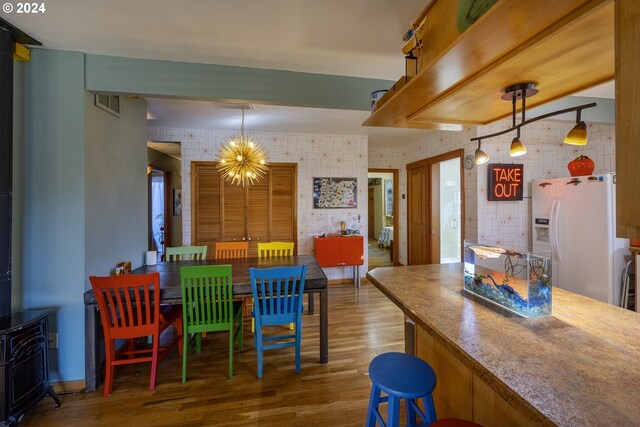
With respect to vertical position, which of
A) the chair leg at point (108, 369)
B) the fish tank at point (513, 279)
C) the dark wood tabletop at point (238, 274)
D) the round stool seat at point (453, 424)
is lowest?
the chair leg at point (108, 369)

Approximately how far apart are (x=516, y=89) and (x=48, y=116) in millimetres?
3103

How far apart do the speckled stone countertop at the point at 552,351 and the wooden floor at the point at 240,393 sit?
3.56 ft

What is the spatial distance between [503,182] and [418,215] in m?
1.78

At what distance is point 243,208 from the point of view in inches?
179

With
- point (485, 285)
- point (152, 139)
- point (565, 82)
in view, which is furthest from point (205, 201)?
point (565, 82)

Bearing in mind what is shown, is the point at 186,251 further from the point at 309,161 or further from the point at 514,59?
the point at 514,59

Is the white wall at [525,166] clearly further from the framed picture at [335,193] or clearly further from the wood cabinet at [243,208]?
the wood cabinet at [243,208]

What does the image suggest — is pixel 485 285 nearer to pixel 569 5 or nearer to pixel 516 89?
pixel 516 89

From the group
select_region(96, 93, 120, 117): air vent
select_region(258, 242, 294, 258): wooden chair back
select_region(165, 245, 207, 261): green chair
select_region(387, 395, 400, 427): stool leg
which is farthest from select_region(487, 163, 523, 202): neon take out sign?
select_region(96, 93, 120, 117): air vent

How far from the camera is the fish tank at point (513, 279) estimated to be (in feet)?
3.95

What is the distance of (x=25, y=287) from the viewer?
2.06 meters

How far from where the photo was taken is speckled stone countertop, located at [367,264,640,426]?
69 centimetres

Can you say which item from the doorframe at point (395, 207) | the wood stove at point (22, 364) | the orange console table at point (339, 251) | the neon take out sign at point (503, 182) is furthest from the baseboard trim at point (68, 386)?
the doorframe at point (395, 207)

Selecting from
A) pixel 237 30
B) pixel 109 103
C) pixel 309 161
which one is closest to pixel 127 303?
pixel 109 103
